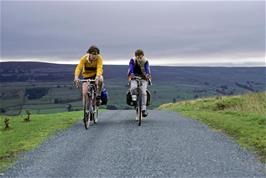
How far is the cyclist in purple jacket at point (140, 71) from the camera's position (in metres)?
14.9

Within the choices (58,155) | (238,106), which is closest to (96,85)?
(58,155)

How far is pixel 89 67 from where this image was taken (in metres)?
14.3

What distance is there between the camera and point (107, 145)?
404 inches

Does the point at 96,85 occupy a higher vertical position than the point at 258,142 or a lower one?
higher

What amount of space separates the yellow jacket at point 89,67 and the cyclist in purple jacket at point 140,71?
49.0 inches

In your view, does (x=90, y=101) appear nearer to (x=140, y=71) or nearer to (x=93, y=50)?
(x=93, y=50)

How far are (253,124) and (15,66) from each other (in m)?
144

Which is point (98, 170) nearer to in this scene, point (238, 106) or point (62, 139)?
point (62, 139)

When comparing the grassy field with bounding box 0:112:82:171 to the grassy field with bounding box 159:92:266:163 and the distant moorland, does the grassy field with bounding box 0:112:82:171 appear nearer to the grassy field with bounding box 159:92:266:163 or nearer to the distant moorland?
the grassy field with bounding box 159:92:266:163

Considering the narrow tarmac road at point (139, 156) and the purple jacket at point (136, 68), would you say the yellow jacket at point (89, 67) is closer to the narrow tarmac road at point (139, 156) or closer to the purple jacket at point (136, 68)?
the purple jacket at point (136, 68)

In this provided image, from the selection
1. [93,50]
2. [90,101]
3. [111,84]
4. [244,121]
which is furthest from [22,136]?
[111,84]

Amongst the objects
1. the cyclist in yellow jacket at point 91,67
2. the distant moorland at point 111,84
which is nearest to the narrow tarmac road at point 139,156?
the cyclist in yellow jacket at point 91,67

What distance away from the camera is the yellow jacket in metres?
14.1

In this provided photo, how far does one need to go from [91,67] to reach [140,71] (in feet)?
5.71
